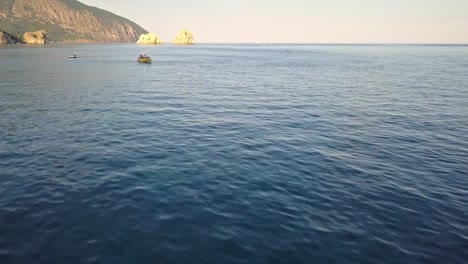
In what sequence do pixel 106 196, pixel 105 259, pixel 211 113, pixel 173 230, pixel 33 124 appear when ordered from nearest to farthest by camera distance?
pixel 105 259, pixel 173 230, pixel 106 196, pixel 33 124, pixel 211 113

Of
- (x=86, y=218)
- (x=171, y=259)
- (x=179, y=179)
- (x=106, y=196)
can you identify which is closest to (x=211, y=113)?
(x=179, y=179)

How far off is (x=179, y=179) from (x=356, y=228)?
10611mm

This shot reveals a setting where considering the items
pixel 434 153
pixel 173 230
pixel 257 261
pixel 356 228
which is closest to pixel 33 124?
pixel 173 230

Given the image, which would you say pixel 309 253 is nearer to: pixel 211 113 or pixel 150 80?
pixel 211 113

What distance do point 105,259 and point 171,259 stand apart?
8.42 feet

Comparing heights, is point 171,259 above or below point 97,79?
below

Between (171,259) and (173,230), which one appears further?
(173,230)

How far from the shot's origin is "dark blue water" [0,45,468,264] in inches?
488

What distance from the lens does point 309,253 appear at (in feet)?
39.7

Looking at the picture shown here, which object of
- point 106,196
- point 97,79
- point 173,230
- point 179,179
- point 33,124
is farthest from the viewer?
point 97,79

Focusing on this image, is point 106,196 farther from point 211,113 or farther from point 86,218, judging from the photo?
point 211,113

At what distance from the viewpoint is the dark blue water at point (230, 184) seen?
12398mm

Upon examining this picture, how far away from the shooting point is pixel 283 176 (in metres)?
19.5

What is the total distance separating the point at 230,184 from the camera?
1817 cm
